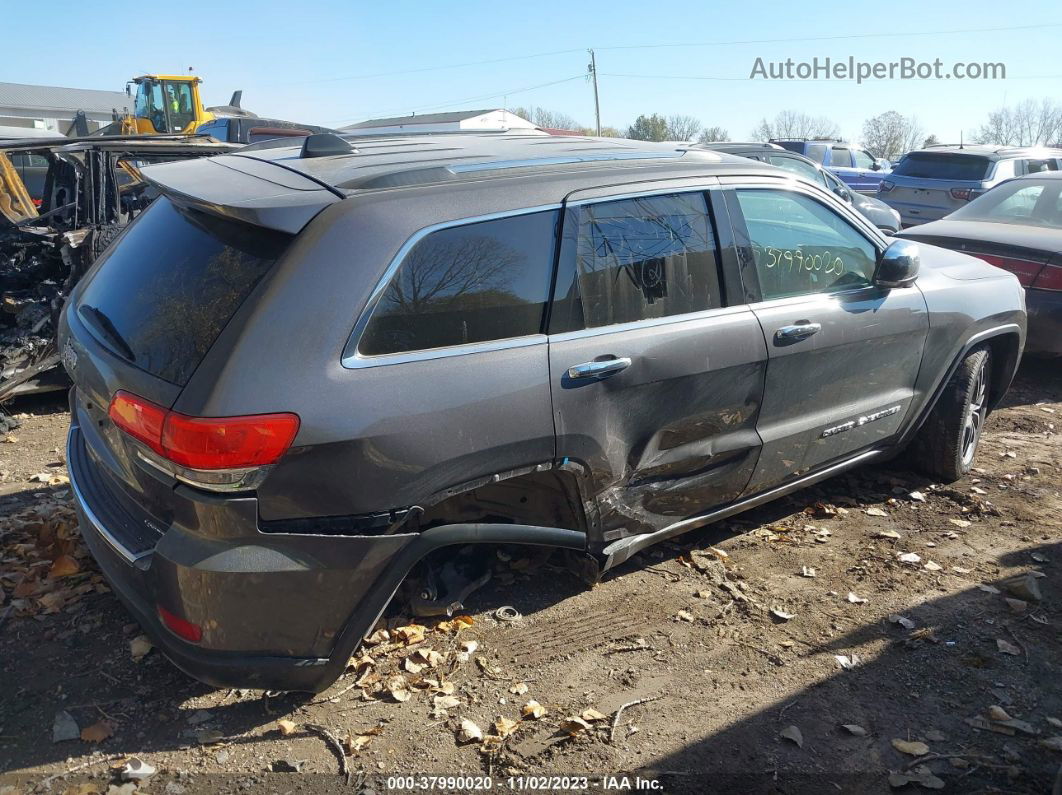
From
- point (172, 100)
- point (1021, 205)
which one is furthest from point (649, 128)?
point (1021, 205)

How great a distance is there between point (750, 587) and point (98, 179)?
5.51 metres

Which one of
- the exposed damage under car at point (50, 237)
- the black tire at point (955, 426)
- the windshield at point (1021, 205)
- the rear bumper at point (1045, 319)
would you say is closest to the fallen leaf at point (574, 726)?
Result: the black tire at point (955, 426)

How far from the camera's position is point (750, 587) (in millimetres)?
3873

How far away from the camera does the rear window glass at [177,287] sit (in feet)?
8.68

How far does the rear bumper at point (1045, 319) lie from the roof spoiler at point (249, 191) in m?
5.77

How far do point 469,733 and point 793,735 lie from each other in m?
1.09

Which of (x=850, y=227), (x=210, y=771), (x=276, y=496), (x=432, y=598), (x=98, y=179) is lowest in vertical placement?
(x=210, y=771)

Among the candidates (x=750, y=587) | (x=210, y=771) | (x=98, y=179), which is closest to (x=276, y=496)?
(x=210, y=771)

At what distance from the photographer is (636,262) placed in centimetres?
336

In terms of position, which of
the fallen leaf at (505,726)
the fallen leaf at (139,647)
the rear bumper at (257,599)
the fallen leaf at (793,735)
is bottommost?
the fallen leaf at (793,735)

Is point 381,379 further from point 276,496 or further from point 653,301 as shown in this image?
point 653,301

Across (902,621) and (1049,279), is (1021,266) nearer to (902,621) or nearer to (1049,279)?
(1049,279)

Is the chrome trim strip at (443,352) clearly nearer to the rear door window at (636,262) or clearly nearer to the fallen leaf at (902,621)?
the rear door window at (636,262)

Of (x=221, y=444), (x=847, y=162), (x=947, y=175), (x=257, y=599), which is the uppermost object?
(x=847, y=162)
